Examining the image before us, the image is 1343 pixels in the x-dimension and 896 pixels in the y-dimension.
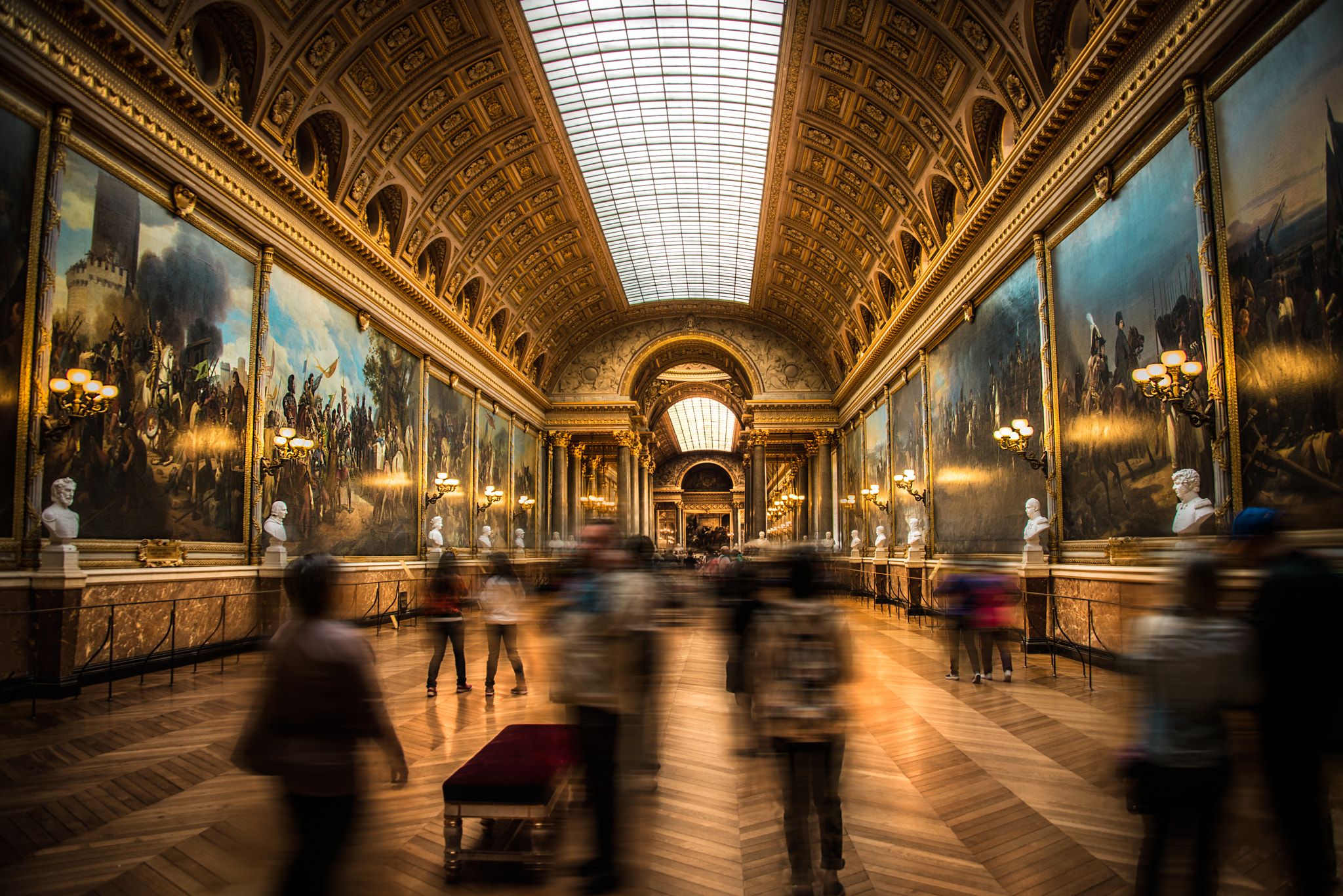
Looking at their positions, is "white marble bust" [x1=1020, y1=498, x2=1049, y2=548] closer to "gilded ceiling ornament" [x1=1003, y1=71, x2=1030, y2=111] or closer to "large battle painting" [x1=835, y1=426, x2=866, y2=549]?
"gilded ceiling ornament" [x1=1003, y1=71, x2=1030, y2=111]

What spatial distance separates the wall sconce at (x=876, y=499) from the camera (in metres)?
27.0

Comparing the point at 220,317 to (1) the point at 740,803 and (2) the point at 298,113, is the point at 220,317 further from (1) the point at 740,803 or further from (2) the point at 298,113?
(1) the point at 740,803

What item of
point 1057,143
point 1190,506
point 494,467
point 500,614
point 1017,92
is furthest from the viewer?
point 494,467

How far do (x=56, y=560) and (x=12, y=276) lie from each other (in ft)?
11.1

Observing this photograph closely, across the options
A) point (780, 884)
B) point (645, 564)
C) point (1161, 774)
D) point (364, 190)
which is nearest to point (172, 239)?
point (364, 190)

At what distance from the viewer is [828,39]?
17.7 m

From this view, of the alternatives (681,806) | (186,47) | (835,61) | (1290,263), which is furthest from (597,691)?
(835,61)

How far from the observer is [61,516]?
9516mm

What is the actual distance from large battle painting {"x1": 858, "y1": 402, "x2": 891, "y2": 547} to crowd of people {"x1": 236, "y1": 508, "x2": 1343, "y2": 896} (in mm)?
23585

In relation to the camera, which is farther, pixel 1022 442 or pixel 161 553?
pixel 1022 442

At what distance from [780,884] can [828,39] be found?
17886 mm

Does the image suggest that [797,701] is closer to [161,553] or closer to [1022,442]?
[161,553]

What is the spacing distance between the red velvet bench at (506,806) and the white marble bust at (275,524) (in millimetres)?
10800

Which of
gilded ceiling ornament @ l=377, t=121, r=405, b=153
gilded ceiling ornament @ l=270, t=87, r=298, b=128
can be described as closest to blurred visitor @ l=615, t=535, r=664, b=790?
gilded ceiling ornament @ l=270, t=87, r=298, b=128
